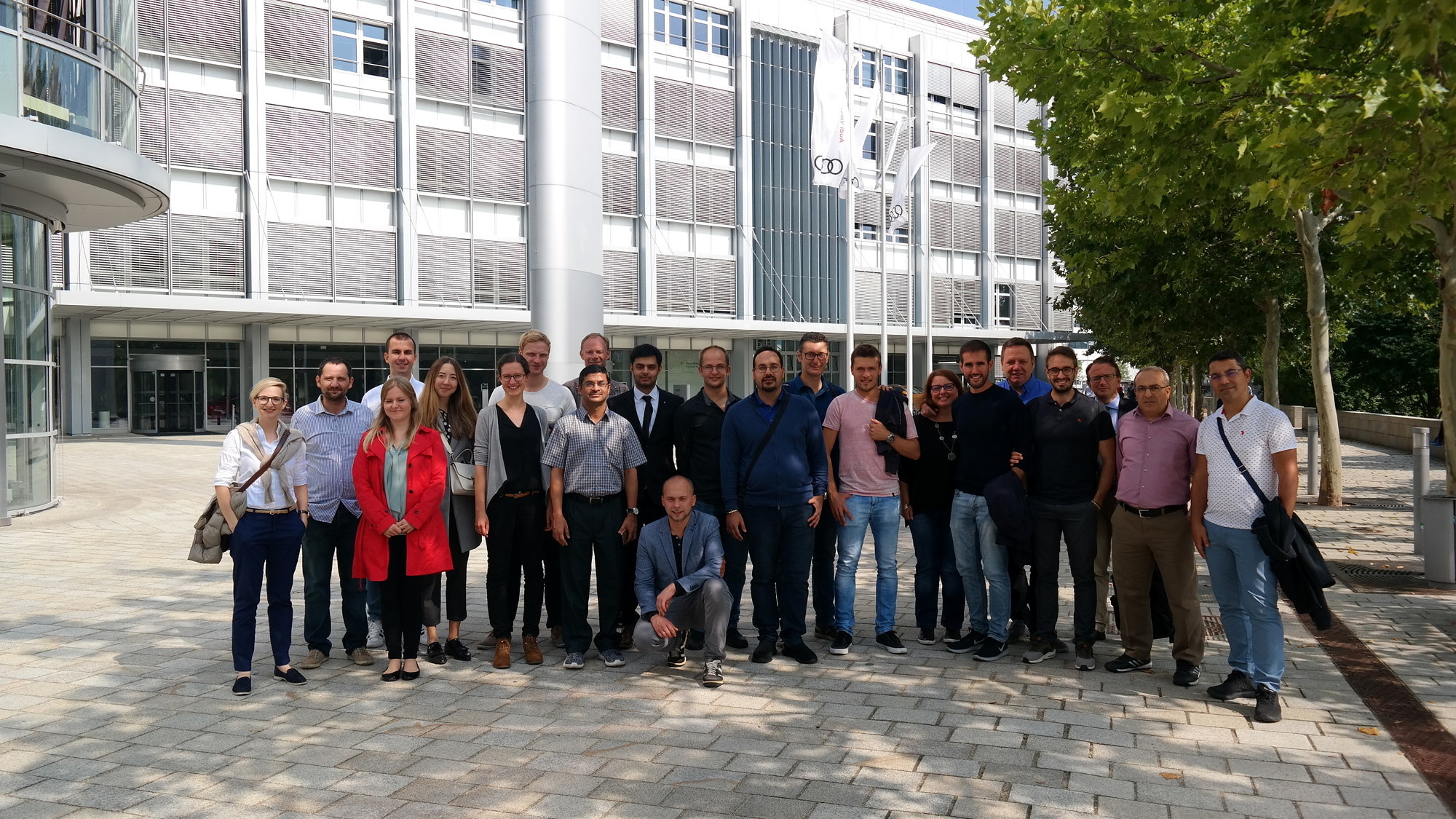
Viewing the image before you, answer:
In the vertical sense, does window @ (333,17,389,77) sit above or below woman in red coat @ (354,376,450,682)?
above

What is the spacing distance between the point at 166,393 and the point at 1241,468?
3696 cm

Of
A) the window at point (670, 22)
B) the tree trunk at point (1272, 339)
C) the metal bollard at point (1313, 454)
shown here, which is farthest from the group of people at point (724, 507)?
the window at point (670, 22)

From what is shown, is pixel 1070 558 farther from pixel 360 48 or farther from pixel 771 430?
pixel 360 48

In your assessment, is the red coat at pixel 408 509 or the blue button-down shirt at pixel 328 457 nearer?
the red coat at pixel 408 509

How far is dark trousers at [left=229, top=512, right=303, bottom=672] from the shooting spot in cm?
614

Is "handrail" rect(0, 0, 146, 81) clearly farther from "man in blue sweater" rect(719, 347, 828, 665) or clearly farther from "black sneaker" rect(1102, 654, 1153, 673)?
"black sneaker" rect(1102, 654, 1153, 673)

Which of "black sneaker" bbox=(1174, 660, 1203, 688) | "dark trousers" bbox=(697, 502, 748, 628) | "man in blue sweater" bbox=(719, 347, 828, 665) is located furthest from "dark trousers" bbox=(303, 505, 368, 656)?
"black sneaker" bbox=(1174, 660, 1203, 688)

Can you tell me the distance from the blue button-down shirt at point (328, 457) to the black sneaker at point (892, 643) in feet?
11.2

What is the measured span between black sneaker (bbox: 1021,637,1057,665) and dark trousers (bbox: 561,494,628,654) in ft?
8.46

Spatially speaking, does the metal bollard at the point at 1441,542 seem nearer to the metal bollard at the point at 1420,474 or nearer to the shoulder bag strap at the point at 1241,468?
the metal bollard at the point at 1420,474

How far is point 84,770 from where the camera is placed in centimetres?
490

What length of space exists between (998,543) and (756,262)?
128 feet

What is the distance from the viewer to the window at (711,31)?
43406 millimetres

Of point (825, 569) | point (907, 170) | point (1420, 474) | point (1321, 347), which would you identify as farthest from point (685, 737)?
point (907, 170)
